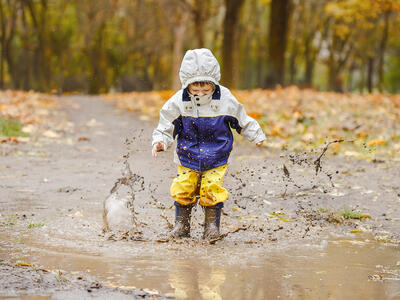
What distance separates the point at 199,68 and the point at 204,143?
512 mm

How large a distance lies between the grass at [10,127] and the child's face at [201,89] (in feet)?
18.6

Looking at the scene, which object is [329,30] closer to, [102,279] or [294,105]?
[294,105]

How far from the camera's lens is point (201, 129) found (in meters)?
4.08

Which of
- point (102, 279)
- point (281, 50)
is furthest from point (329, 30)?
point (102, 279)

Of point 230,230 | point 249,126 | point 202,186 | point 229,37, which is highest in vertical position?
point 229,37

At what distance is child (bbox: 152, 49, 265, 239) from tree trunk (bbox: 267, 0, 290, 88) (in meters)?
14.2

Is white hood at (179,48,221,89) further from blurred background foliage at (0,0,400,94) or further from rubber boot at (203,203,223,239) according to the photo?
blurred background foliage at (0,0,400,94)

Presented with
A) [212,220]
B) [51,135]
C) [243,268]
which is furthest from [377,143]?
[243,268]

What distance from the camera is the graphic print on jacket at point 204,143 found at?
406cm

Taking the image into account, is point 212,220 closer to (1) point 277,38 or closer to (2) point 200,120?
(2) point 200,120

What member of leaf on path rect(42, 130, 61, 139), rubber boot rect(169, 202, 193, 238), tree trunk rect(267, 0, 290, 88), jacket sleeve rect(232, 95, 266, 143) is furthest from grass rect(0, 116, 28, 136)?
tree trunk rect(267, 0, 290, 88)

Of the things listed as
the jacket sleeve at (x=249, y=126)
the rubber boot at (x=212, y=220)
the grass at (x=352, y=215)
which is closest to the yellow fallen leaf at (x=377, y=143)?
the grass at (x=352, y=215)

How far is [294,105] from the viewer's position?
11.9 meters

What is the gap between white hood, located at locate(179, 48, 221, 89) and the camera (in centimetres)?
405
